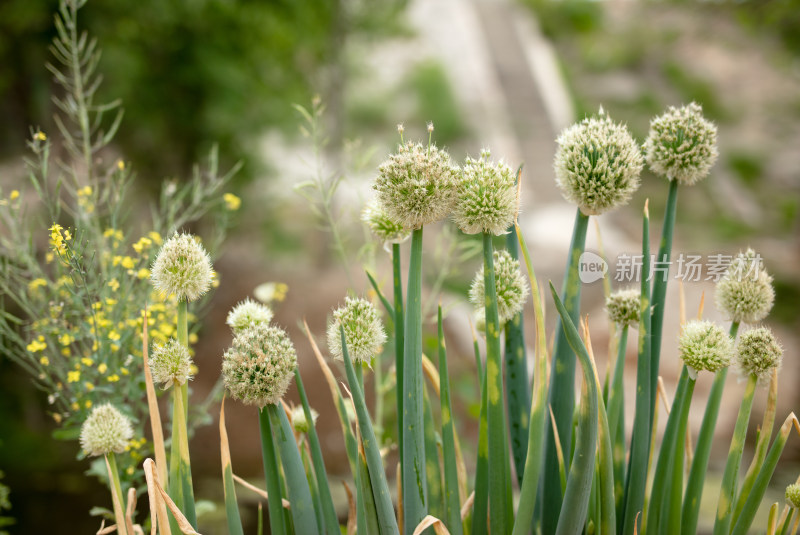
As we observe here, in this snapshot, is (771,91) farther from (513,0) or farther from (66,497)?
(66,497)

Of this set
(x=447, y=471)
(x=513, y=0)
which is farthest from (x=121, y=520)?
(x=513, y=0)

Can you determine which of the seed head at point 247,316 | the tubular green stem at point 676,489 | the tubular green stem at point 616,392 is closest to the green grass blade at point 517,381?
the tubular green stem at point 616,392

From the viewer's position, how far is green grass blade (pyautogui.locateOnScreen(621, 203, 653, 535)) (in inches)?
48.6

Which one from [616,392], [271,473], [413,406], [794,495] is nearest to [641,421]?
[616,392]

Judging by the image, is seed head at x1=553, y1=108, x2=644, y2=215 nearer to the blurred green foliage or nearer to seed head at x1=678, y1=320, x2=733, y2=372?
seed head at x1=678, y1=320, x2=733, y2=372

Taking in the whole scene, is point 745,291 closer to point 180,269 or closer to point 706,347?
point 706,347

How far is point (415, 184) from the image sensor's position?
1010 millimetres

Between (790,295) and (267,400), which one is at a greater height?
(790,295)

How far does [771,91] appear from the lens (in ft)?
46.5

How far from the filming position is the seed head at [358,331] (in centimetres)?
111

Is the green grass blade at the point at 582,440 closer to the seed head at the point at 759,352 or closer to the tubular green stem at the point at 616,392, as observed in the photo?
the tubular green stem at the point at 616,392

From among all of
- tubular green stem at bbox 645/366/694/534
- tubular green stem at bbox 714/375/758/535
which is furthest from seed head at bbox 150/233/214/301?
tubular green stem at bbox 714/375/758/535

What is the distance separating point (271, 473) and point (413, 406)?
0.99 ft

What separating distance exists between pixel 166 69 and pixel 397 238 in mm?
6171
